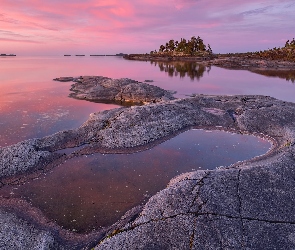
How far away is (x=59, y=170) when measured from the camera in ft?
76.0

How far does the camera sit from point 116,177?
72.5ft

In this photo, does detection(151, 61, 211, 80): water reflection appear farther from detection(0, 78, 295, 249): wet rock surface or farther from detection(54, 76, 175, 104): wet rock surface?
detection(0, 78, 295, 249): wet rock surface

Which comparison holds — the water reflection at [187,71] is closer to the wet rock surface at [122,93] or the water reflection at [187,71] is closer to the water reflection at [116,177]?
the wet rock surface at [122,93]

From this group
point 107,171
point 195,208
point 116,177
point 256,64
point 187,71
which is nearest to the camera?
point 195,208

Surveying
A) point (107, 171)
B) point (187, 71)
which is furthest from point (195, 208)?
point (187, 71)

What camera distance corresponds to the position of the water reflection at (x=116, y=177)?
18.0 meters

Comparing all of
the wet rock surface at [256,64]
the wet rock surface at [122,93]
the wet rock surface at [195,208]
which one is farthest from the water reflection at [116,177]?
the wet rock surface at [256,64]

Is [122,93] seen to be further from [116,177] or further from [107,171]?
[116,177]

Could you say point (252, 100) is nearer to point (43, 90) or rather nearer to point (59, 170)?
point (59, 170)

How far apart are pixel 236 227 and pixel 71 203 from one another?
1125cm

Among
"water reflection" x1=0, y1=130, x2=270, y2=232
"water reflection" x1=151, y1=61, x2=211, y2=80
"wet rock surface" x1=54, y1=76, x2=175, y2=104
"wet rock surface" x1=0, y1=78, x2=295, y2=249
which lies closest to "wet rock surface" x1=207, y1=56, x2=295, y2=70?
"water reflection" x1=151, y1=61, x2=211, y2=80

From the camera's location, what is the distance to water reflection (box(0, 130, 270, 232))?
17953mm

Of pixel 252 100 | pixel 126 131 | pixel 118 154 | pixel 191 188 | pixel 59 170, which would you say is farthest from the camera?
pixel 252 100

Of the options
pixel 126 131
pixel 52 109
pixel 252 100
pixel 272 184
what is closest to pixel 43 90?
pixel 52 109
